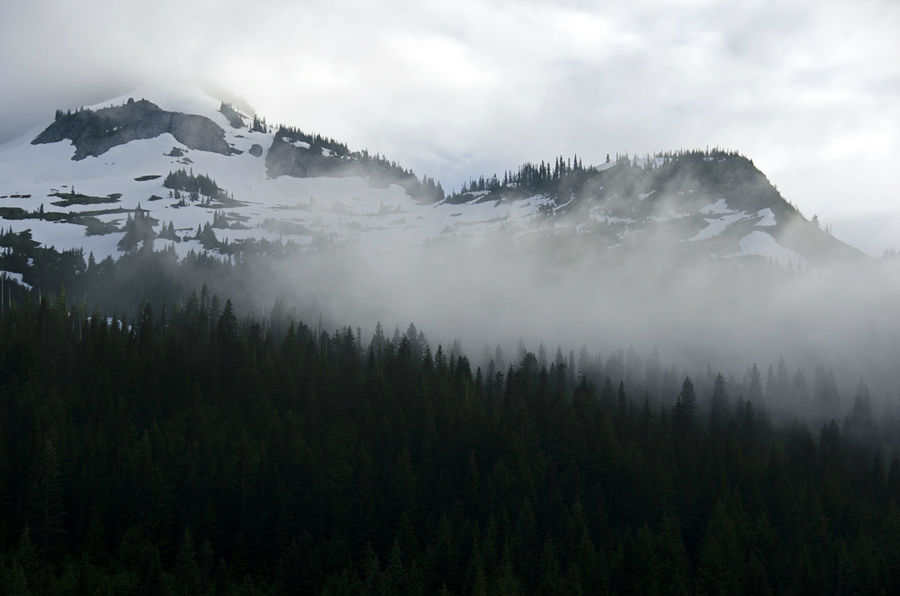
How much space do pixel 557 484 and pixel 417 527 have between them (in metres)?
23.9

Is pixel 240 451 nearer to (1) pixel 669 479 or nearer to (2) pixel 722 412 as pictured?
(1) pixel 669 479

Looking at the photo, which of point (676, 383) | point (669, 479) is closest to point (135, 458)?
point (669, 479)

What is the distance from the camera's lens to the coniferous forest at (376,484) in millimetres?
92375

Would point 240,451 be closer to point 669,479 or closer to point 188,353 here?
point 188,353

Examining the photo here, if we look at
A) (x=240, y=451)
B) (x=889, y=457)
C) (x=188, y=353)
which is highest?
(x=188, y=353)

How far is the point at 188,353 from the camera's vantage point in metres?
140

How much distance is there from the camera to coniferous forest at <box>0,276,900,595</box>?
303 feet

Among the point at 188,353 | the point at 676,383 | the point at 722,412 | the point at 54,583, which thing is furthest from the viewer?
the point at 676,383

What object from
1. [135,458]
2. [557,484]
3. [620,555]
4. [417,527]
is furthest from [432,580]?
[135,458]

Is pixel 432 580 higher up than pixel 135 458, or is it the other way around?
pixel 135 458

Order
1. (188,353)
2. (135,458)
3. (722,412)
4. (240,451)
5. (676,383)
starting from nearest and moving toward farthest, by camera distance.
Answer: (135,458), (240,451), (188,353), (722,412), (676,383)

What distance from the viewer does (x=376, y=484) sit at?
356ft

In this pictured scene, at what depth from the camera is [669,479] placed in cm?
11712

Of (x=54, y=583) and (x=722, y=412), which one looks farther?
(x=722, y=412)
